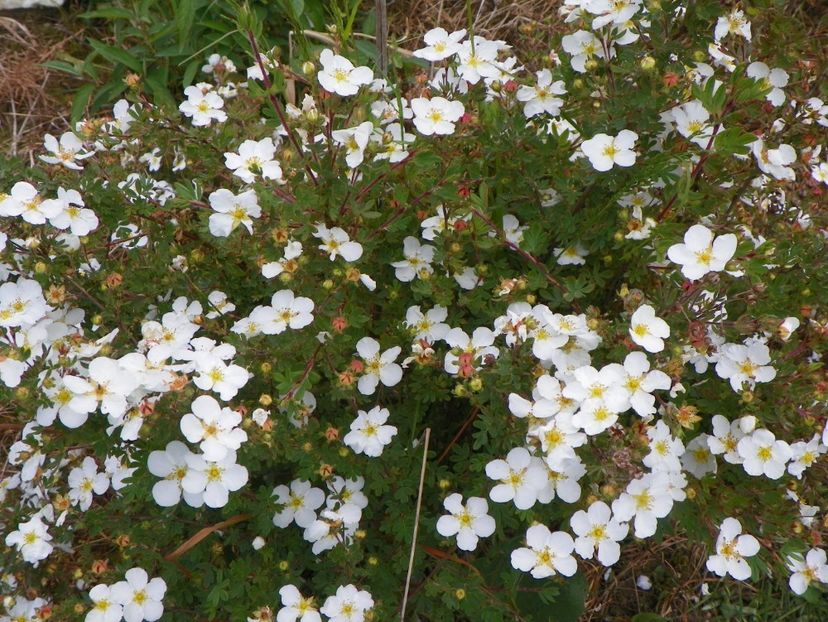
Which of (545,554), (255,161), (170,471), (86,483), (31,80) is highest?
(255,161)

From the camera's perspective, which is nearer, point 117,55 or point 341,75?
point 341,75

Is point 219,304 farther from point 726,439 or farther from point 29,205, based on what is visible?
point 726,439

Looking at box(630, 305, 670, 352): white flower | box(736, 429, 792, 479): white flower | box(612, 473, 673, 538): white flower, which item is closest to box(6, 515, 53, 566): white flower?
box(612, 473, 673, 538): white flower

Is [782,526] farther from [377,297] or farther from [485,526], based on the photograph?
[377,297]

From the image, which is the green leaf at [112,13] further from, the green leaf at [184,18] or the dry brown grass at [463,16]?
the dry brown grass at [463,16]

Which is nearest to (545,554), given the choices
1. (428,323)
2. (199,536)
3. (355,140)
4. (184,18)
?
(428,323)

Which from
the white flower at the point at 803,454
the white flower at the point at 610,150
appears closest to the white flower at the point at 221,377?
the white flower at the point at 610,150

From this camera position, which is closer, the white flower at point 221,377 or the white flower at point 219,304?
the white flower at point 221,377
